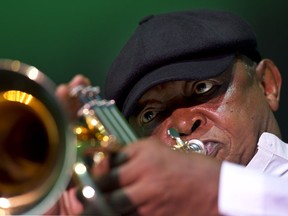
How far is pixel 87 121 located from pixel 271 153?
2.77ft

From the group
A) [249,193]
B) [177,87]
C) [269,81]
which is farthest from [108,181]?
[269,81]

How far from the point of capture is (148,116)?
2.30 m

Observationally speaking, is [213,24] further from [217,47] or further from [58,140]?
[58,140]

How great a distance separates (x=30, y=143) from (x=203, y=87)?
842 mm

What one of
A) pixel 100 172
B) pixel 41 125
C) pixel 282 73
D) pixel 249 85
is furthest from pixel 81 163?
pixel 282 73

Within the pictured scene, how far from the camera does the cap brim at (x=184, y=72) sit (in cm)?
215

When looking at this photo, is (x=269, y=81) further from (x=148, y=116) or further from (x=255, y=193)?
(x=255, y=193)

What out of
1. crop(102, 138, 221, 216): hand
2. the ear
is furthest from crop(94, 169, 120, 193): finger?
the ear

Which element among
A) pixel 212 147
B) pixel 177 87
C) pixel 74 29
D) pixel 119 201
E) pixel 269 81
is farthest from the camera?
pixel 74 29

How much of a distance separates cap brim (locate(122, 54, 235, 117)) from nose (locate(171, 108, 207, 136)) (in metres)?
0.12

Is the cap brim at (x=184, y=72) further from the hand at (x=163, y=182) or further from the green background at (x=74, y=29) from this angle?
the hand at (x=163, y=182)

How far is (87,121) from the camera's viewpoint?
58.9 inches

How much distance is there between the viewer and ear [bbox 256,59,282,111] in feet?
7.84

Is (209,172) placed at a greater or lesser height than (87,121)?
lesser
